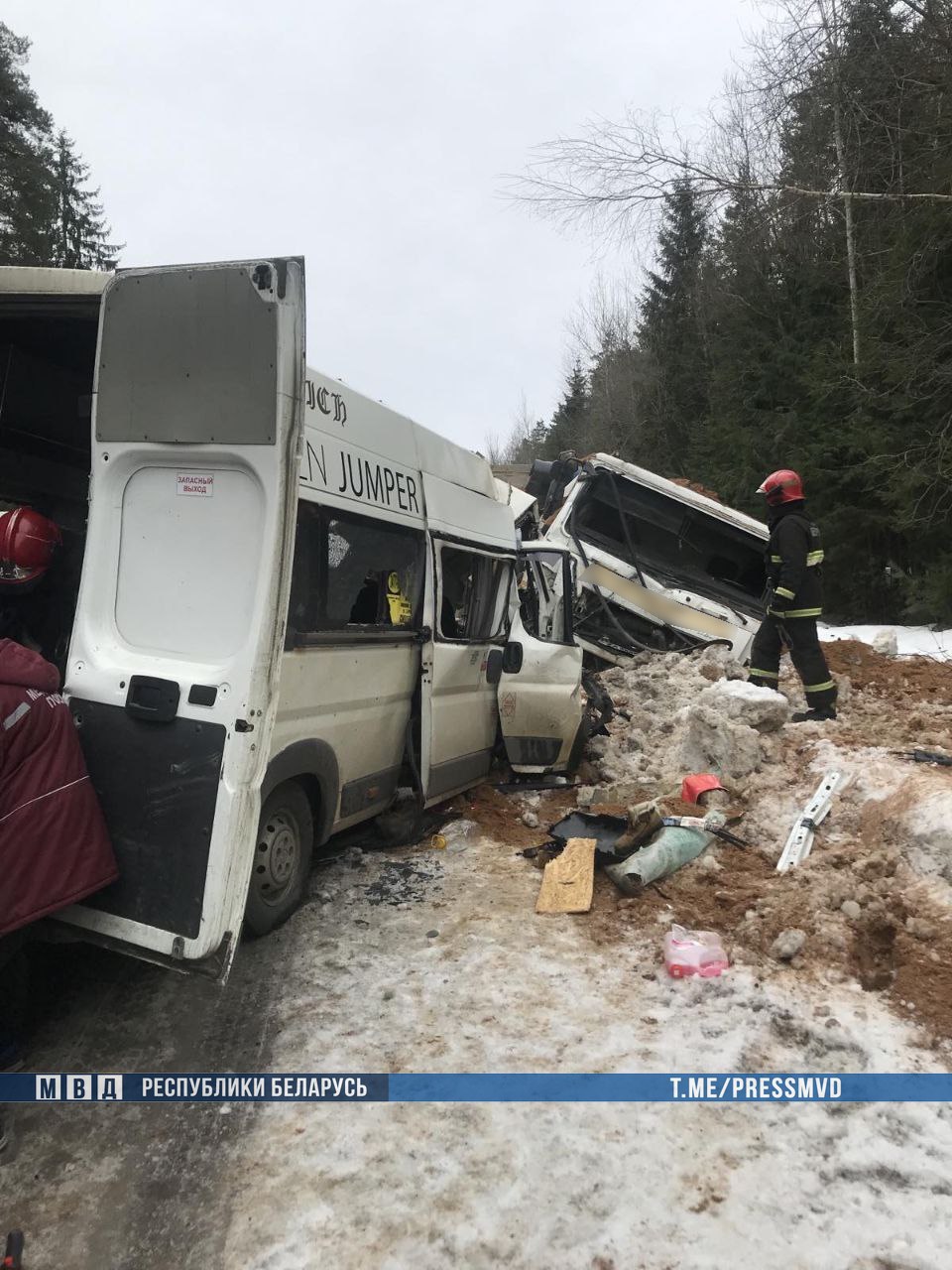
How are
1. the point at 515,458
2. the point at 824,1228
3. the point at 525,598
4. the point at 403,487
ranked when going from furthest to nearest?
the point at 515,458, the point at 525,598, the point at 403,487, the point at 824,1228

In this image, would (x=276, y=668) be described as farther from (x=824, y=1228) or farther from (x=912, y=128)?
(x=912, y=128)

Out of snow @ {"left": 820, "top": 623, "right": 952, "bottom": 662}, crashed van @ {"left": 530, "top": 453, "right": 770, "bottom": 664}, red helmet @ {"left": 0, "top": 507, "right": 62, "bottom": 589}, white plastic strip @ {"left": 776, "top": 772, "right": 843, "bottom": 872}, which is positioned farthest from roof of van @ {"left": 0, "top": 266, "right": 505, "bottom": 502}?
snow @ {"left": 820, "top": 623, "right": 952, "bottom": 662}

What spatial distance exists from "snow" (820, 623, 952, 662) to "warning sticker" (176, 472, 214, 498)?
8.60 metres

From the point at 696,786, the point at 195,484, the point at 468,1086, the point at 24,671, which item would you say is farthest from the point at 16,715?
the point at 696,786

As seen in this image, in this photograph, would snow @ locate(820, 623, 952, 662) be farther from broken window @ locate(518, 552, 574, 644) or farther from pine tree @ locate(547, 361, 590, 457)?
pine tree @ locate(547, 361, 590, 457)

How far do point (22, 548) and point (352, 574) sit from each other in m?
1.46

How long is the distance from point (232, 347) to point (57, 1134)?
266 cm

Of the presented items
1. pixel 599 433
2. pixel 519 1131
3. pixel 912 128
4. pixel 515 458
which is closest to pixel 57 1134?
pixel 519 1131

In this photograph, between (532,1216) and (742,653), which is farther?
(742,653)

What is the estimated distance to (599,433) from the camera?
42.3 m

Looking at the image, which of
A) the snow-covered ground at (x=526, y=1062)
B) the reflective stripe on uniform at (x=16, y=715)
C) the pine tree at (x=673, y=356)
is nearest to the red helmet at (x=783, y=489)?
the snow-covered ground at (x=526, y=1062)

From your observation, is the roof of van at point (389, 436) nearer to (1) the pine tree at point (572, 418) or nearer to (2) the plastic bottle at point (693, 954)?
(2) the plastic bottle at point (693, 954)

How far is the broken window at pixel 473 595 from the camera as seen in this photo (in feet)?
16.4

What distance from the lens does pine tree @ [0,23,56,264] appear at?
21359mm
